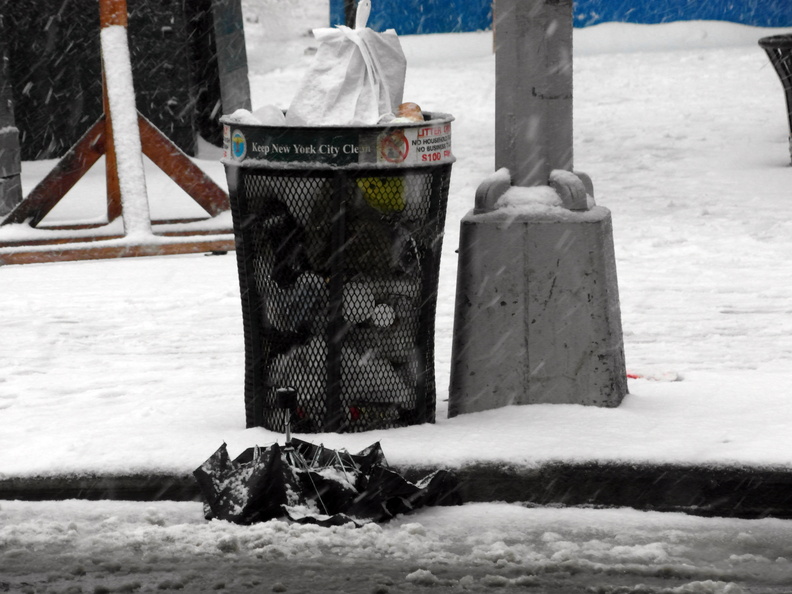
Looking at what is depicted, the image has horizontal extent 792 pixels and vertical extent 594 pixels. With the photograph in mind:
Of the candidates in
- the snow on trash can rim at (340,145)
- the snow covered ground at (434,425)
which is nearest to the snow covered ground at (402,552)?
the snow covered ground at (434,425)

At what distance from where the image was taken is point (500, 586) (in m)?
3.51

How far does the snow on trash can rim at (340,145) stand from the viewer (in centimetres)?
420

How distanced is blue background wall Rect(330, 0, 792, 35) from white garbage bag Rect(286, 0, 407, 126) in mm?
18780

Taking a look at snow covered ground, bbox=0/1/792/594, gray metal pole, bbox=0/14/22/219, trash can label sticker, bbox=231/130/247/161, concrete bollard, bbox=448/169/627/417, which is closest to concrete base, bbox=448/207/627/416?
concrete bollard, bbox=448/169/627/417

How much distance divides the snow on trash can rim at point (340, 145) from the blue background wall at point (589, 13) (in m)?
19.1

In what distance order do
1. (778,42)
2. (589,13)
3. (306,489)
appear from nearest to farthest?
(306,489) → (778,42) → (589,13)

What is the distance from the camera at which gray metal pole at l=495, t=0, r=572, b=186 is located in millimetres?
4586

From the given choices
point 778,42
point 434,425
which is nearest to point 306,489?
point 434,425

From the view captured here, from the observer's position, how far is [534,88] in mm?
4625

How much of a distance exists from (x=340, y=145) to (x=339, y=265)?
39cm

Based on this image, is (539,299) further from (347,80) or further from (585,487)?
(347,80)

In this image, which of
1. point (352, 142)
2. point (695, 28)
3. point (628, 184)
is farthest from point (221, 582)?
point (695, 28)

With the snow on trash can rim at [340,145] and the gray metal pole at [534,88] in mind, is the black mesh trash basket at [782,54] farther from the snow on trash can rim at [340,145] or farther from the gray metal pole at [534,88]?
the snow on trash can rim at [340,145]

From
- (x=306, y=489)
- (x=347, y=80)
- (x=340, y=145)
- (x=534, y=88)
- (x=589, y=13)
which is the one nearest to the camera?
(x=306, y=489)
